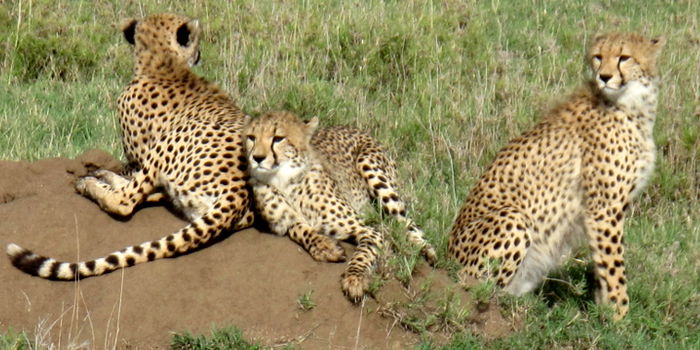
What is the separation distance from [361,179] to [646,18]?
420cm

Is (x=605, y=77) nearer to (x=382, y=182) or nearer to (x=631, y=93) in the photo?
(x=631, y=93)

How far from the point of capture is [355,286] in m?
4.22

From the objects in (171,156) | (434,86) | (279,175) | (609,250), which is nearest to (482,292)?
(609,250)

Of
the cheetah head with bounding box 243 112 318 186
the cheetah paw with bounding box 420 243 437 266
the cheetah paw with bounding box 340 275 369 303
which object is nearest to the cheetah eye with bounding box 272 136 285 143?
the cheetah head with bounding box 243 112 318 186

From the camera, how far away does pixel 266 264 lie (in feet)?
14.5

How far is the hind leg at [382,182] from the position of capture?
5230 millimetres

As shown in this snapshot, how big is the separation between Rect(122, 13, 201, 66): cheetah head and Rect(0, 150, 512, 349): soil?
119 cm

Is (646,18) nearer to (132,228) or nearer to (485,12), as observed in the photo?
(485,12)

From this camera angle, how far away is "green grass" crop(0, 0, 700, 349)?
16.5ft

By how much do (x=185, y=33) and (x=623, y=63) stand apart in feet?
6.78

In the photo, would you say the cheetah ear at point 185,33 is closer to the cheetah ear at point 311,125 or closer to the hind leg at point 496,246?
the cheetah ear at point 311,125

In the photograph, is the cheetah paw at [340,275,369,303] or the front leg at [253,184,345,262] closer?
the cheetah paw at [340,275,369,303]

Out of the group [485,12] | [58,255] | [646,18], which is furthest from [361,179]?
[646,18]

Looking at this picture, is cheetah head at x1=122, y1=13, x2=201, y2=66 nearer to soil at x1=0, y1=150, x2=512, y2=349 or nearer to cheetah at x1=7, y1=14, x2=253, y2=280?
cheetah at x1=7, y1=14, x2=253, y2=280
